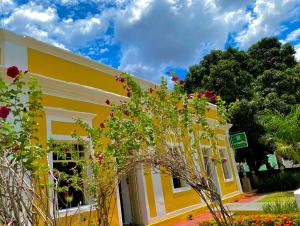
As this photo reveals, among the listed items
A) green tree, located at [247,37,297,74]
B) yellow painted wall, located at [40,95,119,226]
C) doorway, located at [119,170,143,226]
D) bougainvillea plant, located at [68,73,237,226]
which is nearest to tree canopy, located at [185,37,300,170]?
green tree, located at [247,37,297,74]

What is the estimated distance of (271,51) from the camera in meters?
22.1

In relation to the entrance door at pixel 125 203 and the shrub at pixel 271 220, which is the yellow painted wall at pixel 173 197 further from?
the shrub at pixel 271 220

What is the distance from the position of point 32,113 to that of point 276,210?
6.85 metres

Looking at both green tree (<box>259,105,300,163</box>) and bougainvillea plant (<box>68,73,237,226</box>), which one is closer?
bougainvillea plant (<box>68,73,237,226</box>)

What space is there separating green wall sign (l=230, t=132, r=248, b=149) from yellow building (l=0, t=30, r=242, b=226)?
187 inches

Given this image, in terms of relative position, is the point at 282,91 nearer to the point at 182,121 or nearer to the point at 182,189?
the point at 182,189

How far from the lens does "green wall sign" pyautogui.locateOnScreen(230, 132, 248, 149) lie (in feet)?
51.0

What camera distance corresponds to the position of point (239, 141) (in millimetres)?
15688

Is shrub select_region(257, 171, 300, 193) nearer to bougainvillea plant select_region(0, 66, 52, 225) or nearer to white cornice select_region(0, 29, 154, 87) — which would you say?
white cornice select_region(0, 29, 154, 87)

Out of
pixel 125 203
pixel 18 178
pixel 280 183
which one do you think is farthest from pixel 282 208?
pixel 280 183

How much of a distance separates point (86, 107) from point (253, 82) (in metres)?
15.2

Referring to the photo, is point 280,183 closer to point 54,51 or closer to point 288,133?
point 288,133

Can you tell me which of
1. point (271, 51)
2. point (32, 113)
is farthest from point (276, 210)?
point (271, 51)

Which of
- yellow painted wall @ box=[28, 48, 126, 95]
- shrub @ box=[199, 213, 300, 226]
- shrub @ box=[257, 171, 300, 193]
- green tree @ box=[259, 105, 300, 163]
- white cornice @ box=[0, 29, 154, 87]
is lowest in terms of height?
shrub @ box=[199, 213, 300, 226]
